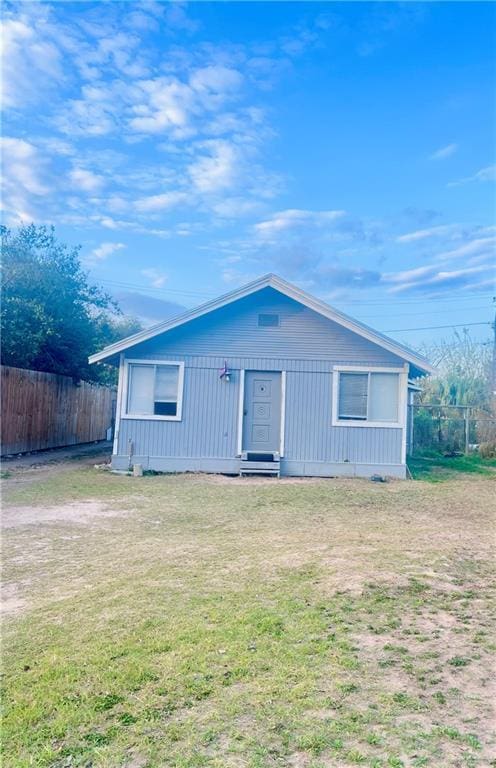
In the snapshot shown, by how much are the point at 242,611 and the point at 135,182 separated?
1578 cm

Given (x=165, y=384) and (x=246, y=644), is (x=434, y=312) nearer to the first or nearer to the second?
(x=165, y=384)

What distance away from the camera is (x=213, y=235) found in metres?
22.0

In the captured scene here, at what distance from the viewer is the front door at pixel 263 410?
1216cm

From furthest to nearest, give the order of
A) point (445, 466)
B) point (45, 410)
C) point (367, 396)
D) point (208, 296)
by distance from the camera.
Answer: point (208, 296)
point (45, 410)
point (445, 466)
point (367, 396)

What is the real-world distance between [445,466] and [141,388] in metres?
8.57

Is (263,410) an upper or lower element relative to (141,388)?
lower

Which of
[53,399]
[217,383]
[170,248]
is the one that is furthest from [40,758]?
[170,248]

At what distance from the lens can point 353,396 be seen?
1210 centimetres

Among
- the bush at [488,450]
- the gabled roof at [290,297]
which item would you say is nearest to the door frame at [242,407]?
the gabled roof at [290,297]

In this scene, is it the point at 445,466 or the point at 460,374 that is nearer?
the point at 445,466

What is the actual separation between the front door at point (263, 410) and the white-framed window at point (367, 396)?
1.42 m

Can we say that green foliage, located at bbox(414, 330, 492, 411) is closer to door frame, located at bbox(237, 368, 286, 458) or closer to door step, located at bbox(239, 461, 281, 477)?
door frame, located at bbox(237, 368, 286, 458)

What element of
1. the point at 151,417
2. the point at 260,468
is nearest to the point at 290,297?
the point at 260,468

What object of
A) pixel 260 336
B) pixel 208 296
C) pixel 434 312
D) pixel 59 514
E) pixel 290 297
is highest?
pixel 434 312
